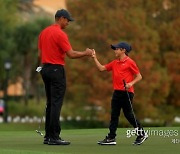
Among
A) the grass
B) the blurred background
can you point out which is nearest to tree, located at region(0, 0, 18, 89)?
the blurred background

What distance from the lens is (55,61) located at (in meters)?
13.2

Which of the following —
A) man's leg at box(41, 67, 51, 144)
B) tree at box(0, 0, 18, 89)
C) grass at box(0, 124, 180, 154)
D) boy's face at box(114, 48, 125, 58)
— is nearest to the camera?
grass at box(0, 124, 180, 154)

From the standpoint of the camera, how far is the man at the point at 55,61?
43.3ft

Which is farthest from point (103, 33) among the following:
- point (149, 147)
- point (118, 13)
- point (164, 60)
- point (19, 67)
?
point (149, 147)

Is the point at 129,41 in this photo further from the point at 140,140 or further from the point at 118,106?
the point at 140,140

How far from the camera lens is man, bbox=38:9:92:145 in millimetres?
13211

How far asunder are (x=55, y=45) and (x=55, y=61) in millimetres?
283

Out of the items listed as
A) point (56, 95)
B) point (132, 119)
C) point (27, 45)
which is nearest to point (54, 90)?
point (56, 95)

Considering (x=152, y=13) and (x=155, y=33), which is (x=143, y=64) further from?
(x=152, y=13)

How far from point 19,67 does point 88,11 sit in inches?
1083

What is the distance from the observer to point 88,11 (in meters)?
53.2

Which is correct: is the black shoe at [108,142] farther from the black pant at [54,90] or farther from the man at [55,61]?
the black pant at [54,90]

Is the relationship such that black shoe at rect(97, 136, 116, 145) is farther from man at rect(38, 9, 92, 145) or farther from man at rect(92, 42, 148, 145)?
man at rect(38, 9, 92, 145)

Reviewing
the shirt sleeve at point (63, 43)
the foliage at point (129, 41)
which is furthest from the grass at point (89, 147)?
the foliage at point (129, 41)
